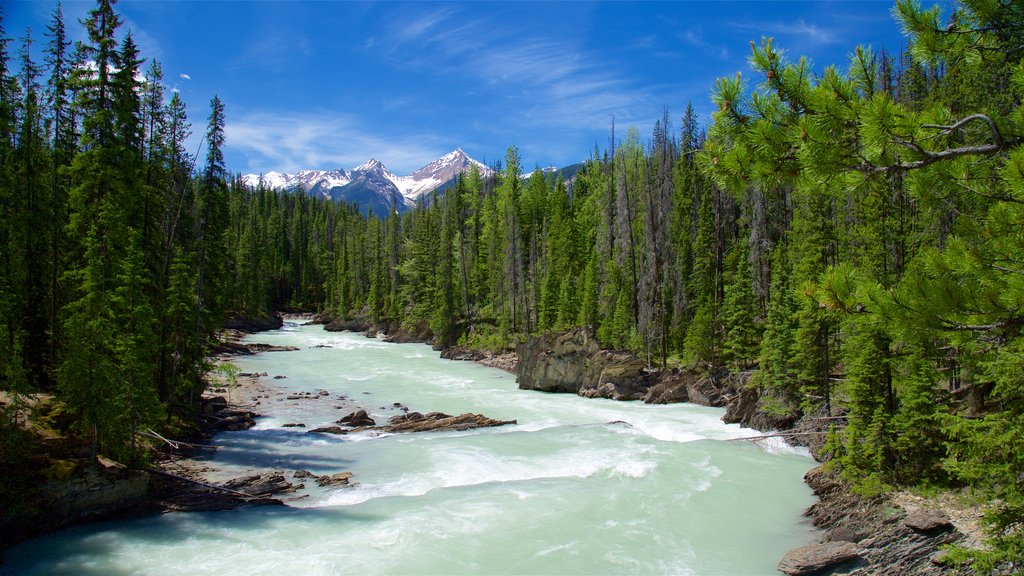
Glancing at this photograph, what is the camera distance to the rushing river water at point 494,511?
37.8 feet

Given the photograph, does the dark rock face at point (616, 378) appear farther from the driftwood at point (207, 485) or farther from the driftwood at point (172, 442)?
the driftwood at point (207, 485)

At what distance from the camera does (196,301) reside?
70.5ft

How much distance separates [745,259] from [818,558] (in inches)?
1061

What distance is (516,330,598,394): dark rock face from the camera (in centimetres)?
3316

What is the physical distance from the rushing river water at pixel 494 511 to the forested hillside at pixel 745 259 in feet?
8.29

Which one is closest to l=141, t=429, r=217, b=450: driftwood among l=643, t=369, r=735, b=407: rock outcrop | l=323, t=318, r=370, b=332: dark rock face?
l=643, t=369, r=735, b=407: rock outcrop

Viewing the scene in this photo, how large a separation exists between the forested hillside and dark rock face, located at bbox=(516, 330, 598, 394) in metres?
4.15

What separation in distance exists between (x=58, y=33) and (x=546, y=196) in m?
50.3

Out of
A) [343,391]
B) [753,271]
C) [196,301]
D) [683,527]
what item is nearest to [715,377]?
[753,271]

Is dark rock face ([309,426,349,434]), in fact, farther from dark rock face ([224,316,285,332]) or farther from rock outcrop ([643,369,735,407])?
dark rock face ([224,316,285,332])

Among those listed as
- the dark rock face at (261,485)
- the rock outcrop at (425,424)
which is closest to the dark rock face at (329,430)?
the rock outcrop at (425,424)

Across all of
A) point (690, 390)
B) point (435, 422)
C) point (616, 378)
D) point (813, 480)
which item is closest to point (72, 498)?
point (435, 422)

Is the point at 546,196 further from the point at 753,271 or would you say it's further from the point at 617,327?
the point at 753,271

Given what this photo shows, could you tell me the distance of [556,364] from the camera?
33.5 meters
